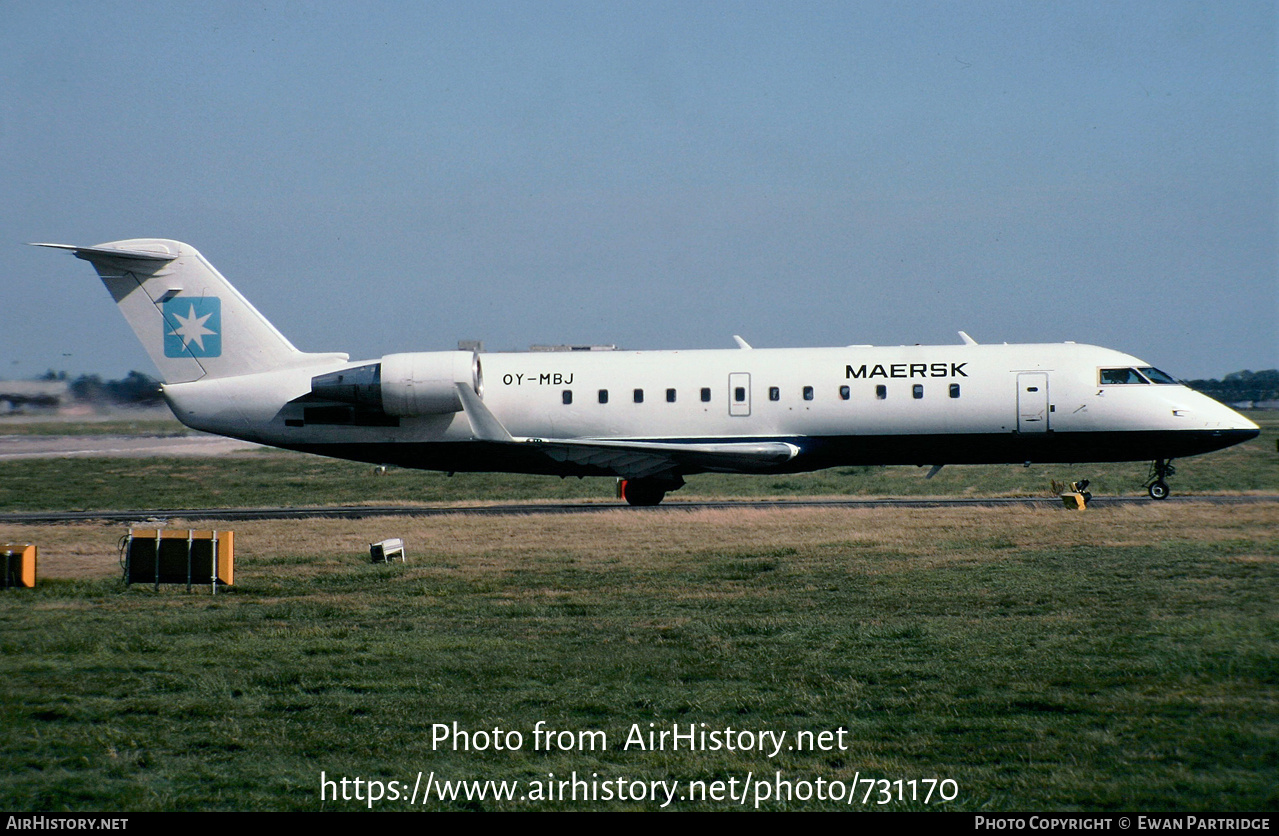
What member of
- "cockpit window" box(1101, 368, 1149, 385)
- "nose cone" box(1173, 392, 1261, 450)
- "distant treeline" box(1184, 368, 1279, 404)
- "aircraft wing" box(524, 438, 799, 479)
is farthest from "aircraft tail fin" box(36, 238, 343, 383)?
"distant treeline" box(1184, 368, 1279, 404)

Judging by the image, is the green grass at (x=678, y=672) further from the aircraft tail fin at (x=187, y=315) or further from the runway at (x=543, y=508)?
the aircraft tail fin at (x=187, y=315)

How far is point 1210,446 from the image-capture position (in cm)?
2805

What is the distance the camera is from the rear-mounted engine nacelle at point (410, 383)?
2877 cm

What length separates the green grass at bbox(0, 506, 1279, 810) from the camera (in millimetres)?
8141

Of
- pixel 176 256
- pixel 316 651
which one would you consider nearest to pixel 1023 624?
pixel 316 651

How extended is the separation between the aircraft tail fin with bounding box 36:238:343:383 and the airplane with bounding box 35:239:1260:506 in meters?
0.04

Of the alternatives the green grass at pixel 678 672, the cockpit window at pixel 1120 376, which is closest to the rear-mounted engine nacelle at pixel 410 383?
the green grass at pixel 678 672

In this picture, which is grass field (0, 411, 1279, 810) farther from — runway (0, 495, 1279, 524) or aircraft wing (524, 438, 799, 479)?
runway (0, 495, 1279, 524)

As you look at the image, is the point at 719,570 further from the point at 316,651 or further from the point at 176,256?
the point at 176,256

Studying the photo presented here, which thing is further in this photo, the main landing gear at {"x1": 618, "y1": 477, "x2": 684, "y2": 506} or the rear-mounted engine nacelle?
the main landing gear at {"x1": 618, "y1": 477, "x2": 684, "y2": 506}

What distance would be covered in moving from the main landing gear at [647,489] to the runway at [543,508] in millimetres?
306

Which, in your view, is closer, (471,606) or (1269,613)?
(1269,613)
